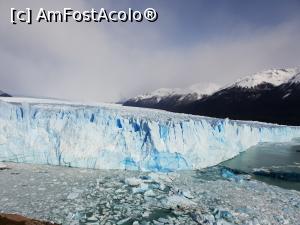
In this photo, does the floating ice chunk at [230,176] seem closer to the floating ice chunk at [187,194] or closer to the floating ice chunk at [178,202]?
the floating ice chunk at [187,194]

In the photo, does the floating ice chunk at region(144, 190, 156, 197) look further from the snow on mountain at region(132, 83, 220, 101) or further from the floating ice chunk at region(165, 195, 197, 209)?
the snow on mountain at region(132, 83, 220, 101)

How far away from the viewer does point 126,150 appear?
12.3 m

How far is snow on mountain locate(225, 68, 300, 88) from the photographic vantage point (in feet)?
263

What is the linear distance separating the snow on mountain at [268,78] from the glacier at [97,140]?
71.4 m

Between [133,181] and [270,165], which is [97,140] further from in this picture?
[270,165]

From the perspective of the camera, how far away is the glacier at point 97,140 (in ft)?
39.5

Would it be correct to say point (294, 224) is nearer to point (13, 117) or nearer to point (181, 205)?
point (181, 205)

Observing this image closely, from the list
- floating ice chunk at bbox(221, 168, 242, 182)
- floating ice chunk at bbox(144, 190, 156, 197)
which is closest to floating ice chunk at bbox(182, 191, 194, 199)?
floating ice chunk at bbox(144, 190, 156, 197)

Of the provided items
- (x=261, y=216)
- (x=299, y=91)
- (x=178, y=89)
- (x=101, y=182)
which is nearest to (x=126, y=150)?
(x=101, y=182)

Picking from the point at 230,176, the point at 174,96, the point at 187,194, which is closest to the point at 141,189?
the point at 187,194

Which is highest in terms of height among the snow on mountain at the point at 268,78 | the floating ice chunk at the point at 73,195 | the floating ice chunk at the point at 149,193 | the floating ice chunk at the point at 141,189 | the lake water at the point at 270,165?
the snow on mountain at the point at 268,78

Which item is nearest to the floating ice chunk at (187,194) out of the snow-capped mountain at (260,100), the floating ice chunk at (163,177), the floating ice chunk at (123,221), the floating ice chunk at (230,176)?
the floating ice chunk at (163,177)

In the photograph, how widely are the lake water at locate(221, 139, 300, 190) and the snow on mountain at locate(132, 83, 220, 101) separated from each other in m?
87.7

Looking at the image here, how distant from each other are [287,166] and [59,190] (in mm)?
10490
